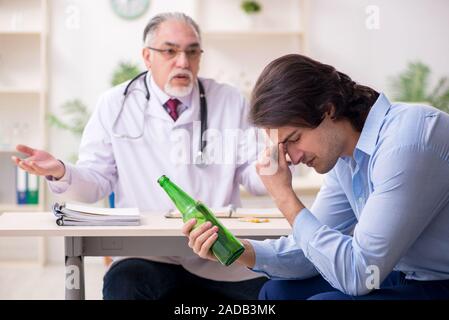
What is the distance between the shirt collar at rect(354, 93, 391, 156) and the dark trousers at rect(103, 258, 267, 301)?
881 millimetres

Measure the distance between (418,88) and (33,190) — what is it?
2246 mm

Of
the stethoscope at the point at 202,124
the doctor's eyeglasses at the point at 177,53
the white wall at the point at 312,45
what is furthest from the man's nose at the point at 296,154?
the white wall at the point at 312,45

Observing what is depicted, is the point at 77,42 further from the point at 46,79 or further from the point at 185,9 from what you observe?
the point at 185,9

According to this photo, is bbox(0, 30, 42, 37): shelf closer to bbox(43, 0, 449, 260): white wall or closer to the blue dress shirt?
bbox(43, 0, 449, 260): white wall

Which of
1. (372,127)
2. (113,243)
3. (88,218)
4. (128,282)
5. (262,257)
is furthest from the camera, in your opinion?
(128,282)

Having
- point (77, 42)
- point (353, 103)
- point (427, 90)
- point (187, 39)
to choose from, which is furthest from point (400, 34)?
point (353, 103)

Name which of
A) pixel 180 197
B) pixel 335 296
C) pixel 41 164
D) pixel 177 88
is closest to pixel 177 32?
pixel 177 88

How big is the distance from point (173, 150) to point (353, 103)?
3.35 ft

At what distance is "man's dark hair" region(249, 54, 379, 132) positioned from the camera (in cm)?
130

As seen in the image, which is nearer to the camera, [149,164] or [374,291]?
[374,291]

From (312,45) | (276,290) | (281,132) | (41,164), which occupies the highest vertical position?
(312,45)

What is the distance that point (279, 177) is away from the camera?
136 cm

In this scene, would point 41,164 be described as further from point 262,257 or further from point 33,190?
point 33,190

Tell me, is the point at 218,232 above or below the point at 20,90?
below
